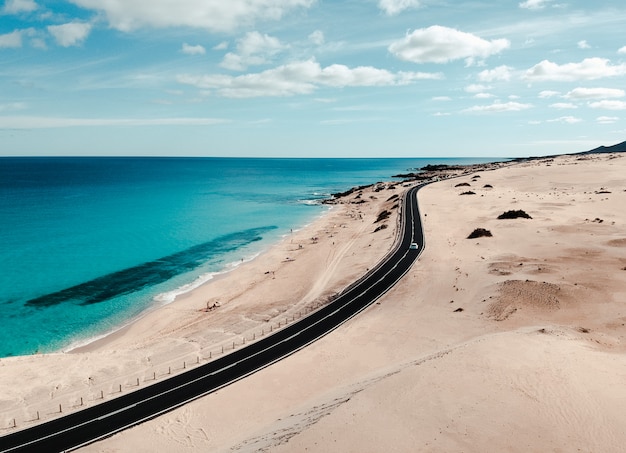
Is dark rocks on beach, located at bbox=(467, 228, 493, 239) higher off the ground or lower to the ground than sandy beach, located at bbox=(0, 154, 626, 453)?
higher

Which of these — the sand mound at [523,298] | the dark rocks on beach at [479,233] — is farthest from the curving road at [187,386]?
the dark rocks on beach at [479,233]

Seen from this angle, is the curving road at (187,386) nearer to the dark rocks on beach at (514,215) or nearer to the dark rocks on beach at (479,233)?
the dark rocks on beach at (479,233)

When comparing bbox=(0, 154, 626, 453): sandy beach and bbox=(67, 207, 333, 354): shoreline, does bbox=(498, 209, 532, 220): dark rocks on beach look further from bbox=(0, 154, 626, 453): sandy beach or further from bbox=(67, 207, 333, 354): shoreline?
bbox=(67, 207, 333, 354): shoreline

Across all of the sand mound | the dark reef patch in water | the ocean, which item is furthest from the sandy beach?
the dark reef patch in water

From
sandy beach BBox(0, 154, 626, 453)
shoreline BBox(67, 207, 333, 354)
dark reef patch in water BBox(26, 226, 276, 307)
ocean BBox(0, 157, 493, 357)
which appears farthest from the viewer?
dark reef patch in water BBox(26, 226, 276, 307)

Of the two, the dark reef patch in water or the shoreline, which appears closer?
the shoreline

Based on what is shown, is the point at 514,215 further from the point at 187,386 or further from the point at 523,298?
the point at 187,386

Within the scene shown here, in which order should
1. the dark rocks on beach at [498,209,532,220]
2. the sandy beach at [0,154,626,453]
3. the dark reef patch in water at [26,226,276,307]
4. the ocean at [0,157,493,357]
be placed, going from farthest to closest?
the dark rocks on beach at [498,209,532,220]
the dark reef patch in water at [26,226,276,307]
the ocean at [0,157,493,357]
the sandy beach at [0,154,626,453]

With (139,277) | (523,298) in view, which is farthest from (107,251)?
(523,298)
